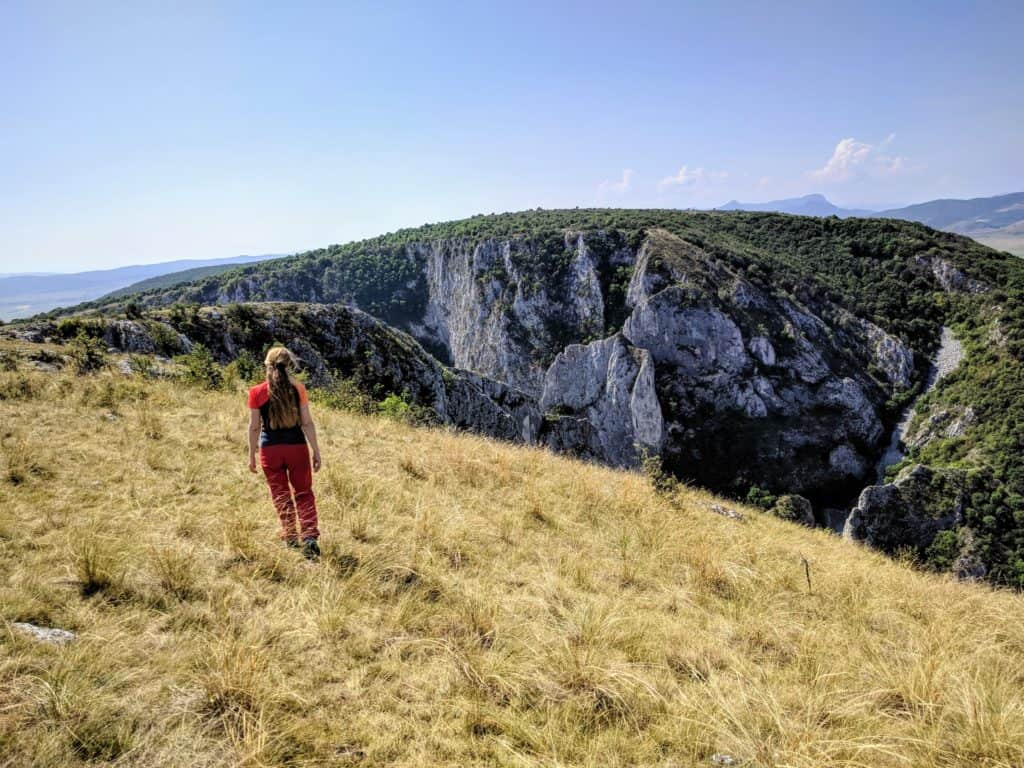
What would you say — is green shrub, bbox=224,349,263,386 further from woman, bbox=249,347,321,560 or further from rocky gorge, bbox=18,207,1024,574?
rocky gorge, bbox=18,207,1024,574

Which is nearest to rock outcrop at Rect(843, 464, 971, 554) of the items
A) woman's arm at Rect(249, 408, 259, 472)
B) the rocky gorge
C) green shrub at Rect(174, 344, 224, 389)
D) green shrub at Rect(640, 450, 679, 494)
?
the rocky gorge

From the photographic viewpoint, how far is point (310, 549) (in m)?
4.23

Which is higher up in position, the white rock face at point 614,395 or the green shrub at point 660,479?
the green shrub at point 660,479

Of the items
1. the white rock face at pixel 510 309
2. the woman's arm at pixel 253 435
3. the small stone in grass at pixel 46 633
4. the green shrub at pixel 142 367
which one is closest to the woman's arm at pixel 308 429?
the woman's arm at pixel 253 435

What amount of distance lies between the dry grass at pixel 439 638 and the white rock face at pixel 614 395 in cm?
6736

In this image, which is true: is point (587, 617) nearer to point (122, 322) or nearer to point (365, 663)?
point (365, 663)

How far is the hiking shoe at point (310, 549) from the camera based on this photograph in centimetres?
420

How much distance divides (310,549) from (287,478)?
2.89 feet

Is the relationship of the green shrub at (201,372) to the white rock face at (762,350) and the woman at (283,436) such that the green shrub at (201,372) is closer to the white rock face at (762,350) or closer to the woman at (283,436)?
the woman at (283,436)

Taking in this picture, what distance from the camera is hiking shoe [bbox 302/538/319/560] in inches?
165

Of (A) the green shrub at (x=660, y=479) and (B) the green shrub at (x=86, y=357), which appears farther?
(B) the green shrub at (x=86, y=357)

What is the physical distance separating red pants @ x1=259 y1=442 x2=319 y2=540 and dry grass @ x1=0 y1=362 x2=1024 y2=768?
0.24 metres

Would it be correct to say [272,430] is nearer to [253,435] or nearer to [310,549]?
[253,435]

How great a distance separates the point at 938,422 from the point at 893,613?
91.7 m
